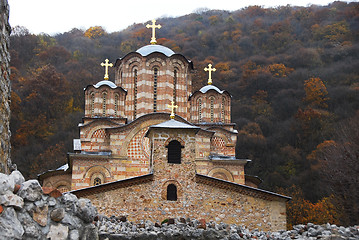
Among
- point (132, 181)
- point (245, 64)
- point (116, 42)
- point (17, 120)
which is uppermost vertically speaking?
point (116, 42)

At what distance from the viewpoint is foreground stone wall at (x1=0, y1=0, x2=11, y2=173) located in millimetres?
4566

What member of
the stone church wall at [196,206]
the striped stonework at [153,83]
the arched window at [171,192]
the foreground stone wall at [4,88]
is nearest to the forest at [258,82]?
the striped stonework at [153,83]

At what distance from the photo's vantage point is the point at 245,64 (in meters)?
41.8

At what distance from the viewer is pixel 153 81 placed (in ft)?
60.4

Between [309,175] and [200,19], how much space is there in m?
31.9

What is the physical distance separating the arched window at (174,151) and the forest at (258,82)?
1198 centimetres

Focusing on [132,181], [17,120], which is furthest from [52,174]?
[17,120]

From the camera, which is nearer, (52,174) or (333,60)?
(52,174)

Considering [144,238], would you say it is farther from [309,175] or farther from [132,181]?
[309,175]

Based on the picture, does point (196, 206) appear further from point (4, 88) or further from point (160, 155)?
point (4, 88)

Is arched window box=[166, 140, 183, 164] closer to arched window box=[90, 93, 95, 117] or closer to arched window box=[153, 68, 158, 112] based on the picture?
Answer: arched window box=[153, 68, 158, 112]

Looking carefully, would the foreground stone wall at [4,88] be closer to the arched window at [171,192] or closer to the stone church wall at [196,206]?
the stone church wall at [196,206]

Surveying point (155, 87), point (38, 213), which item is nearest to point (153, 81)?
point (155, 87)

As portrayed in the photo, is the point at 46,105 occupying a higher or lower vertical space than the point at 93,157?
higher
